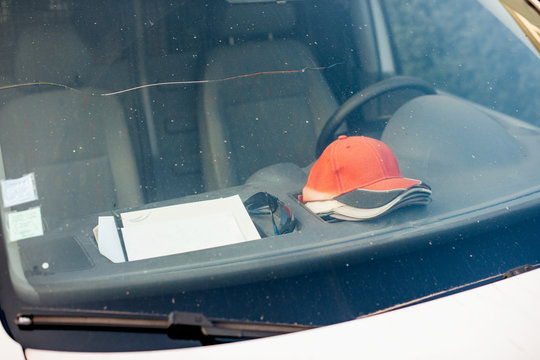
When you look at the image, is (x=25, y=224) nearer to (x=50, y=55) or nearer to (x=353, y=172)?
(x=50, y=55)

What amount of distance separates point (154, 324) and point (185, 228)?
0.79 ft

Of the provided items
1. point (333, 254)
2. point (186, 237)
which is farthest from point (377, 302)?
point (186, 237)

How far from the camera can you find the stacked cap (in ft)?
3.47

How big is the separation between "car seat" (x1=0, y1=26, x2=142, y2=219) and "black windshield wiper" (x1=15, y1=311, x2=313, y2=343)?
0.71 feet

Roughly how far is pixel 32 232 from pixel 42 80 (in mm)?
331

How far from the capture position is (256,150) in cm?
115

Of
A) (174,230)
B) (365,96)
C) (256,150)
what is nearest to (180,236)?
(174,230)

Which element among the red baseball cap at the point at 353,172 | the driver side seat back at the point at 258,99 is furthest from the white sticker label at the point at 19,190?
the red baseball cap at the point at 353,172

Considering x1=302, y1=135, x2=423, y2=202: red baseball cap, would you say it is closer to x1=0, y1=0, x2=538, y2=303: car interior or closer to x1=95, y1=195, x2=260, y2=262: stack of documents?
x1=0, y1=0, x2=538, y2=303: car interior

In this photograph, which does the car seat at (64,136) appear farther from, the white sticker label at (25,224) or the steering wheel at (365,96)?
the steering wheel at (365,96)

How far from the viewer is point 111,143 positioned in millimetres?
1093

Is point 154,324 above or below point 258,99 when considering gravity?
below

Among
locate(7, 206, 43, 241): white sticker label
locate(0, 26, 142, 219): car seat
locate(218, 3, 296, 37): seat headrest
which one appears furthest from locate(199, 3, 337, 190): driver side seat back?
locate(7, 206, 43, 241): white sticker label

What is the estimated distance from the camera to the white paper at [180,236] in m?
0.95
